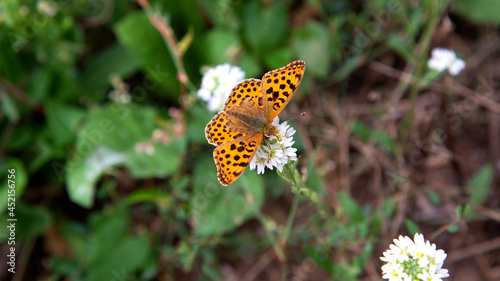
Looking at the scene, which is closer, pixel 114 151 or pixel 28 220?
pixel 114 151

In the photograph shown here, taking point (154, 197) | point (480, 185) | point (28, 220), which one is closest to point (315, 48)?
point (480, 185)

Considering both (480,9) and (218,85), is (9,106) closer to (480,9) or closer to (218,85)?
(218,85)

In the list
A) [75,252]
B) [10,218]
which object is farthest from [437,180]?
[10,218]

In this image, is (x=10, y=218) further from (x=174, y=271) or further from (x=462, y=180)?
(x=462, y=180)

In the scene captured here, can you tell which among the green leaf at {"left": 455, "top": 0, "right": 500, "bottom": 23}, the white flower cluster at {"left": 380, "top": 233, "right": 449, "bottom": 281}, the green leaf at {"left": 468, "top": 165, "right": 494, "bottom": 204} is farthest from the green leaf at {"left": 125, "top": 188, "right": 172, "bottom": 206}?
the green leaf at {"left": 455, "top": 0, "right": 500, "bottom": 23}

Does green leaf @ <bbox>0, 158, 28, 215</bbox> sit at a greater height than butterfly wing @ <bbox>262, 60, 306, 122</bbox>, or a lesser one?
greater

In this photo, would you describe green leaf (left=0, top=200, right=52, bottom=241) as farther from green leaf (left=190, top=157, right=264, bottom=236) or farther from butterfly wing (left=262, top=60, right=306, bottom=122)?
butterfly wing (left=262, top=60, right=306, bottom=122)

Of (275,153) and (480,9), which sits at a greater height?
(480,9)

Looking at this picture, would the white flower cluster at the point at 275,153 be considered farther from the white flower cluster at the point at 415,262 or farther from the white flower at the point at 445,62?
the white flower at the point at 445,62
